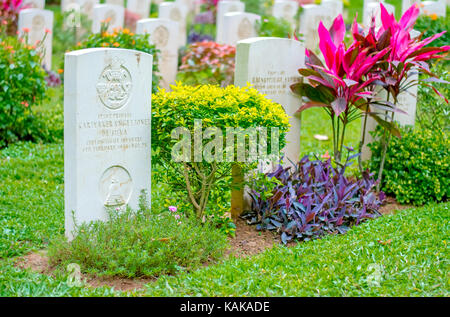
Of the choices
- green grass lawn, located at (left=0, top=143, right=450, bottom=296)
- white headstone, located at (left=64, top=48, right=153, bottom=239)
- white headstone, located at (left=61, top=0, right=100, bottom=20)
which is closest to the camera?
green grass lawn, located at (left=0, top=143, right=450, bottom=296)

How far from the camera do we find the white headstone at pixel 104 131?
164 inches

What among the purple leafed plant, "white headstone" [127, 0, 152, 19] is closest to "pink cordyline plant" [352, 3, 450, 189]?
the purple leafed plant

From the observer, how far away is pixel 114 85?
4328 mm

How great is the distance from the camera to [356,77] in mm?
5379

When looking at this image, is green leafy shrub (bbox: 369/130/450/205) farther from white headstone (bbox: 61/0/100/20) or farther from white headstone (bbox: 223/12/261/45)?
white headstone (bbox: 61/0/100/20)

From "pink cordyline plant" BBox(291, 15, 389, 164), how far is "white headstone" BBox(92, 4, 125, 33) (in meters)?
7.40

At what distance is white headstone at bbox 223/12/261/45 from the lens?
10.9 m

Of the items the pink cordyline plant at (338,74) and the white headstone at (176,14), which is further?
the white headstone at (176,14)

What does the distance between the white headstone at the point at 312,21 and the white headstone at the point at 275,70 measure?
644 centimetres

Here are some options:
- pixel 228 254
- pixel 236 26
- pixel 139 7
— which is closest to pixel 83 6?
pixel 139 7

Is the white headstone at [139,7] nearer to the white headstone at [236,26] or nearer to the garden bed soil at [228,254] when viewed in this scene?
the white headstone at [236,26]

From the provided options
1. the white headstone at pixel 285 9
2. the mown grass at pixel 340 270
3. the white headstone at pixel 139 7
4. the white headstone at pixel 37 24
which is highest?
the white headstone at pixel 139 7

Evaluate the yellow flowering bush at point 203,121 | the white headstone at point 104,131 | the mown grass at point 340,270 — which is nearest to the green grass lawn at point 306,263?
the mown grass at point 340,270
